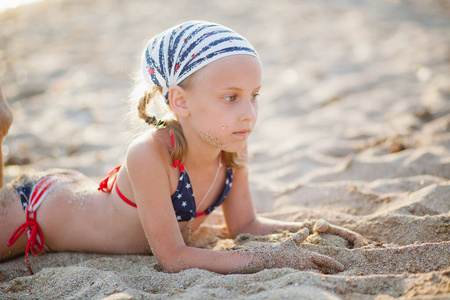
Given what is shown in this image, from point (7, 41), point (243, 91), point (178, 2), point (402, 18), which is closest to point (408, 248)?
point (243, 91)

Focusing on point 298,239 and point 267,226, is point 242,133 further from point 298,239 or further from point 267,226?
point 267,226

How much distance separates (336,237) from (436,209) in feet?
2.26

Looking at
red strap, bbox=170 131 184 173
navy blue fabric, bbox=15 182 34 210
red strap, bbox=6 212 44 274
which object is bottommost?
red strap, bbox=6 212 44 274

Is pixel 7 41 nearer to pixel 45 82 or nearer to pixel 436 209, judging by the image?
pixel 45 82

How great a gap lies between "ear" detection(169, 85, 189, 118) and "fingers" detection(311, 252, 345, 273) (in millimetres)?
950

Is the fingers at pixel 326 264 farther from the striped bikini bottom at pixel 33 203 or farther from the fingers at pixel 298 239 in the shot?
the striped bikini bottom at pixel 33 203

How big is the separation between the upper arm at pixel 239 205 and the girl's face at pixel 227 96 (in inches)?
22.9

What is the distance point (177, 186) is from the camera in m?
2.34

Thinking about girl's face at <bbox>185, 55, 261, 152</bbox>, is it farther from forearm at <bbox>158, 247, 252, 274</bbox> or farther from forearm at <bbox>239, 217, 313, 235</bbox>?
forearm at <bbox>239, 217, 313, 235</bbox>

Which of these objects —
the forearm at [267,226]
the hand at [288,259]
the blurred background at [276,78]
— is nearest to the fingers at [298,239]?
the hand at [288,259]

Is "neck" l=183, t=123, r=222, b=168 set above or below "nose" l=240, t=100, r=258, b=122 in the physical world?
below

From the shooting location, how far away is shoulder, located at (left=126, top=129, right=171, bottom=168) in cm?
217

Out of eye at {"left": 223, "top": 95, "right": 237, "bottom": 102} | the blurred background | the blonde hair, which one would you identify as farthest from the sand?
eye at {"left": 223, "top": 95, "right": 237, "bottom": 102}

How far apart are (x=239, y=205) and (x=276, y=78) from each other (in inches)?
144
